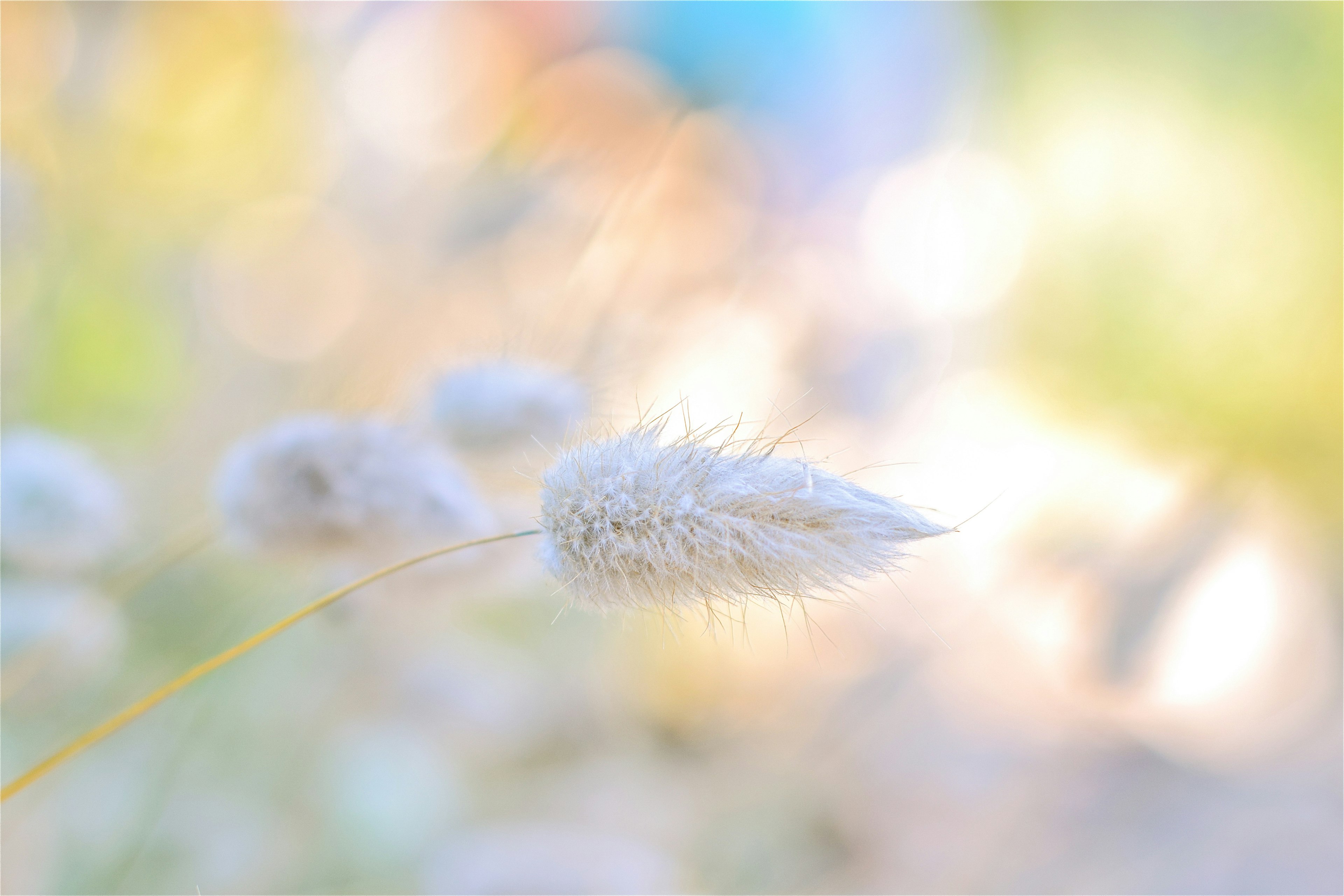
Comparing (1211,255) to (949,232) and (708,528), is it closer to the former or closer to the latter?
(949,232)

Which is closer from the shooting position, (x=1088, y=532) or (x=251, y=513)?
(x=251, y=513)

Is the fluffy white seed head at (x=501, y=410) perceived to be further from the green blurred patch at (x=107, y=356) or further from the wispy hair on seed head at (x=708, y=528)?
the green blurred patch at (x=107, y=356)

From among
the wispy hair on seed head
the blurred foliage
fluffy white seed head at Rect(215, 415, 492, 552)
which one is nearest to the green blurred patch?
fluffy white seed head at Rect(215, 415, 492, 552)

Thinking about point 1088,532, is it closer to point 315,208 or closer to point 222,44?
point 315,208

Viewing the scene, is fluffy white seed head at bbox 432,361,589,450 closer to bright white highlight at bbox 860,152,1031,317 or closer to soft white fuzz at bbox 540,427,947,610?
soft white fuzz at bbox 540,427,947,610

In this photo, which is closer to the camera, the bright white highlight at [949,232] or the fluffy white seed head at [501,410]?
the fluffy white seed head at [501,410]

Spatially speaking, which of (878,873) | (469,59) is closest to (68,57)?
(469,59)

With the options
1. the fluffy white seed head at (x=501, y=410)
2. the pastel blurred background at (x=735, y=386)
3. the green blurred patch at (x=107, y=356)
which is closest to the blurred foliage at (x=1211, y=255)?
the pastel blurred background at (x=735, y=386)
